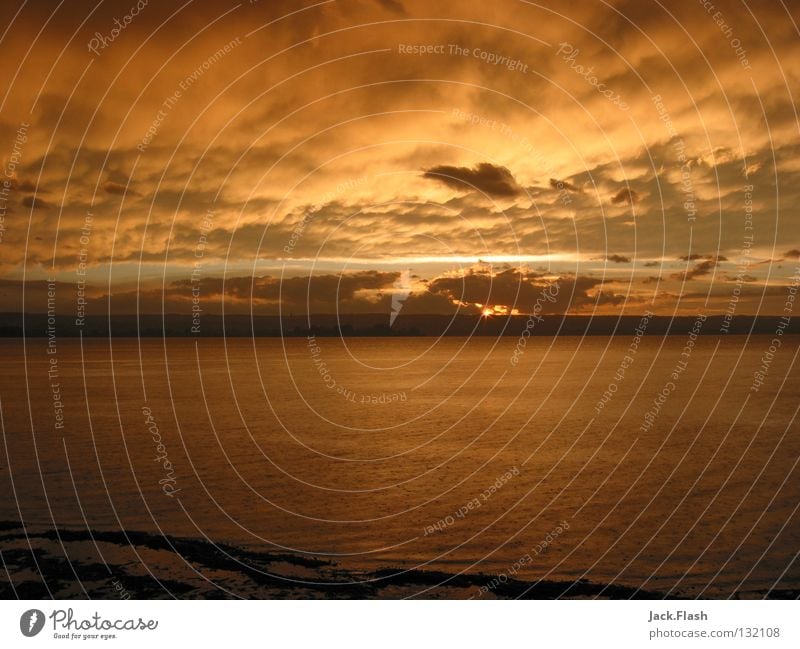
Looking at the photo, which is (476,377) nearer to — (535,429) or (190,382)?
(190,382)

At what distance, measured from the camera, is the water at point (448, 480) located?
29.8 m

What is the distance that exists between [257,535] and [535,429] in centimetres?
3814

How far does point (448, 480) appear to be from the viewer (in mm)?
44219

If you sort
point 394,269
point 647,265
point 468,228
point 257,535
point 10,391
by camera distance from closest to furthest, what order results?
point 257,535, point 394,269, point 647,265, point 468,228, point 10,391

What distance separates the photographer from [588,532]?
3269 cm

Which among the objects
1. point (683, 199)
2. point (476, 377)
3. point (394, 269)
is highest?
point (683, 199)

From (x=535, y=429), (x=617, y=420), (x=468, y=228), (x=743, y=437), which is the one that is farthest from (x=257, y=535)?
(x=617, y=420)

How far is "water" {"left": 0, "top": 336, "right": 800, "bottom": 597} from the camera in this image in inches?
1172

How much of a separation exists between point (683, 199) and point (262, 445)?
3170 cm

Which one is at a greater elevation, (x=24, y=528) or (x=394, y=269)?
(x=394, y=269)

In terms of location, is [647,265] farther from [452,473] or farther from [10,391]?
[10,391]

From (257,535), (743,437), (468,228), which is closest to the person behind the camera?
(257,535)

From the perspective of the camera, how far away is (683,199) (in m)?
47.6

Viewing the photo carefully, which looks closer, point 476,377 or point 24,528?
point 24,528
